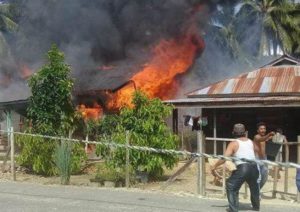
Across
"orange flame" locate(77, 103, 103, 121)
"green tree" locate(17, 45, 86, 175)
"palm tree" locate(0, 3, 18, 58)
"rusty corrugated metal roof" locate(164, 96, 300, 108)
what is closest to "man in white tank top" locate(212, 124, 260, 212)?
"green tree" locate(17, 45, 86, 175)

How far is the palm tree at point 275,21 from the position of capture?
3422 cm

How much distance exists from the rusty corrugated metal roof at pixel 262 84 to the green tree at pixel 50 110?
20.3ft

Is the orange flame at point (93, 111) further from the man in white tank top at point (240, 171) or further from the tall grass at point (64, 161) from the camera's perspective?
the man in white tank top at point (240, 171)

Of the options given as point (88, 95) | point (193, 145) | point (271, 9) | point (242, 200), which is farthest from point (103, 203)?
point (271, 9)

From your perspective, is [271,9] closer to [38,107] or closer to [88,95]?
[88,95]

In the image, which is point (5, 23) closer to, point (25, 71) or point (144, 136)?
point (25, 71)

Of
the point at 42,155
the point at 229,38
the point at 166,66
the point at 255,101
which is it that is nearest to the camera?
the point at 42,155

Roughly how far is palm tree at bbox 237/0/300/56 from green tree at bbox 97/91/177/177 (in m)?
22.6

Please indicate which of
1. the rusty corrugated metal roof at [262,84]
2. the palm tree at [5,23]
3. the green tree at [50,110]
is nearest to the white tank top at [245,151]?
the green tree at [50,110]

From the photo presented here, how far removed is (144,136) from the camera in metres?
12.2

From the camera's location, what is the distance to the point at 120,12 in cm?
2705

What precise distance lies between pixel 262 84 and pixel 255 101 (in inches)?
55.8

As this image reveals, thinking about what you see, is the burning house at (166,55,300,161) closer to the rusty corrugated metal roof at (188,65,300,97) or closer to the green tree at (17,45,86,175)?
the rusty corrugated metal roof at (188,65,300,97)

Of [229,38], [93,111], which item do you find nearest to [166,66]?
[93,111]
